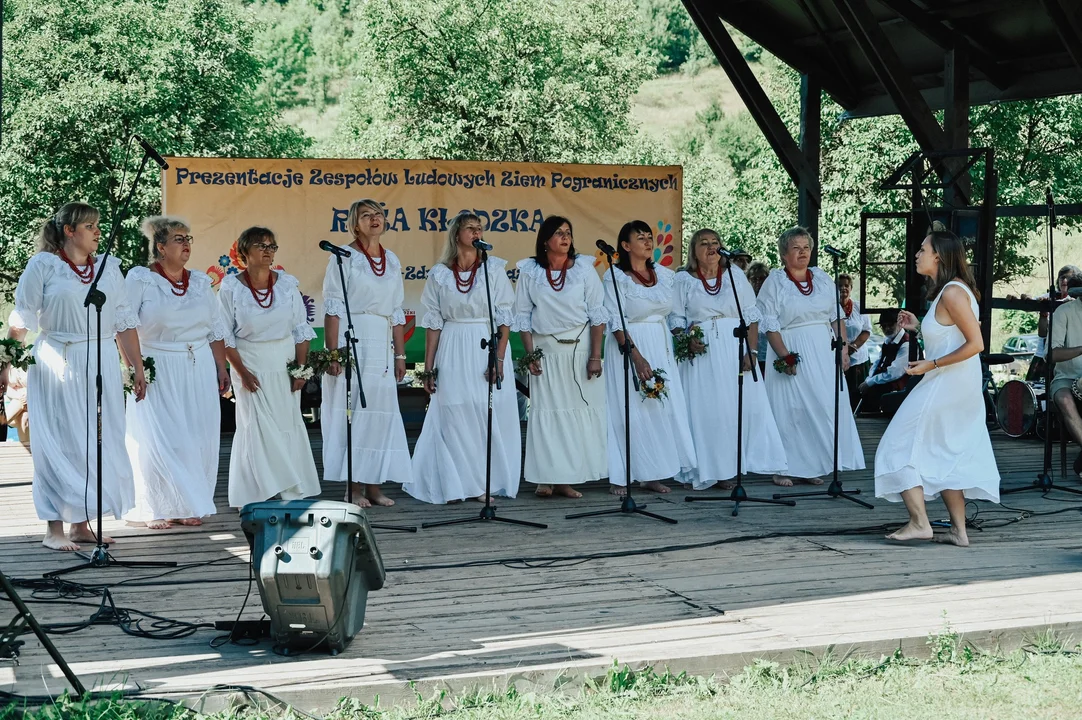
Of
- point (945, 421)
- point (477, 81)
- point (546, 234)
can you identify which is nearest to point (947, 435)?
point (945, 421)

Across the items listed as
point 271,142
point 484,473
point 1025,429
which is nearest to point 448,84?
point 271,142

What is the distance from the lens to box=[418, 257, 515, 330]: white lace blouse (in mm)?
8320

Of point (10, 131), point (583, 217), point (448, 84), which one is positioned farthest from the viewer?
point (448, 84)

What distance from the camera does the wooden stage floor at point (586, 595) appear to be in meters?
4.71

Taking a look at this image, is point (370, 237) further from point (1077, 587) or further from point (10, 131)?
point (10, 131)

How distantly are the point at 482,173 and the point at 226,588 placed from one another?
6878 mm

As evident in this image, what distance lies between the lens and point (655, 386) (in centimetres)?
868

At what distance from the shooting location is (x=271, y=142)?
26.8 meters

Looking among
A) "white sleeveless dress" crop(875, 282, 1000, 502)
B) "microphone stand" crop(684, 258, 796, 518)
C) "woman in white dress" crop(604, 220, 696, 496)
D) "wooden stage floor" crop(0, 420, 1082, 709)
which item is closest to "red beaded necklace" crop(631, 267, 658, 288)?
"woman in white dress" crop(604, 220, 696, 496)

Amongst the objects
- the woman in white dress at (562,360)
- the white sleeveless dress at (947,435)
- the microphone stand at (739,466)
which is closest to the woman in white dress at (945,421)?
the white sleeveless dress at (947,435)

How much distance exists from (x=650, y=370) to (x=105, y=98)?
56.9ft

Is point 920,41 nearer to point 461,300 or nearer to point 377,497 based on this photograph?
point 461,300

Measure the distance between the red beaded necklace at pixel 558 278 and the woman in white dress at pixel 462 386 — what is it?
0.91 ft

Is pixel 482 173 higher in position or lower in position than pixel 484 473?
higher
